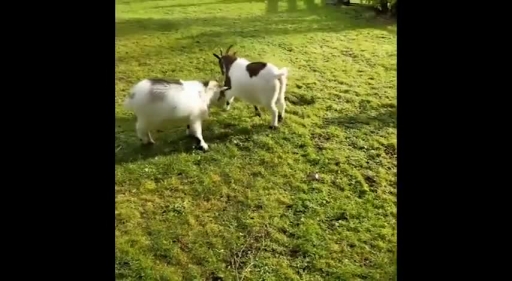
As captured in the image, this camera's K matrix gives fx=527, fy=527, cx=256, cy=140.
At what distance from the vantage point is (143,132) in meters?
3.15

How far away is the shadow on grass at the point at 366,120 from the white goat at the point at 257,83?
0.37 metres

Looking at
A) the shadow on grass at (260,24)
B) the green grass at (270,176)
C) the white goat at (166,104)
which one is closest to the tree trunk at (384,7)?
the shadow on grass at (260,24)

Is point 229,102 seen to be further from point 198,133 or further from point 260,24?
point 260,24

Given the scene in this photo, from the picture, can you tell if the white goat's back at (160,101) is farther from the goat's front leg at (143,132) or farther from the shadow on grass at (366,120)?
the shadow on grass at (366,120)

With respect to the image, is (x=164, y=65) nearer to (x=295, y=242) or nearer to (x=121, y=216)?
(x=121, y=216)

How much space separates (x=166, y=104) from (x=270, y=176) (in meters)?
0.71

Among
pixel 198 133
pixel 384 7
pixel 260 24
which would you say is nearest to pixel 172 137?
pixel 198 133

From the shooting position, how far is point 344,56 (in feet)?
15.3

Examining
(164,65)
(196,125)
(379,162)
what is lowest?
(379,162)
